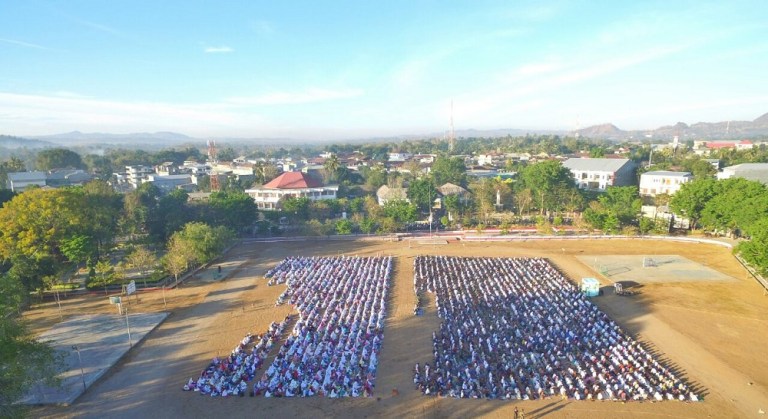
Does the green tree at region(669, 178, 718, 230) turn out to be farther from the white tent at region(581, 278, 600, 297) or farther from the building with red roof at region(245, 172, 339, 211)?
the building with red roof at region(245, 172, 339, 211)

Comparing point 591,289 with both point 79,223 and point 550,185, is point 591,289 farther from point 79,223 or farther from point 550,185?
point 79,223

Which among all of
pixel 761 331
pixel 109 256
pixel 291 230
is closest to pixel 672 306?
pixel 761 331

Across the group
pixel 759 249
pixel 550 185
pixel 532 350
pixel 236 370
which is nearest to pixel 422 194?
pixel 550 185

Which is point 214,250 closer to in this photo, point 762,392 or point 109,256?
point 109,256

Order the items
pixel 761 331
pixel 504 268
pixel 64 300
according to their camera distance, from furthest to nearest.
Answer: pixel 504 268 → pixel 64 300 → pixel 761 331

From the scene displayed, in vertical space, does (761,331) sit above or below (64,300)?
below

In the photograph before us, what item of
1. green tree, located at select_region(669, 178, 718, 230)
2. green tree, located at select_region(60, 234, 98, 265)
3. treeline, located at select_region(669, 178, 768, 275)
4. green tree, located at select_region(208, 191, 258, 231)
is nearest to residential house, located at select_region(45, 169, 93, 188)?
green tree, located at select_region(208, 191, 258, 231)
